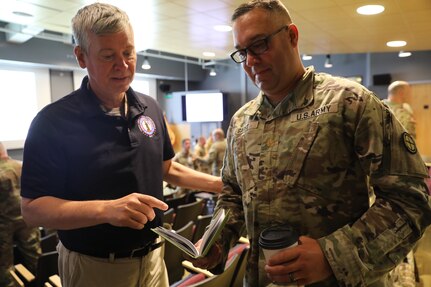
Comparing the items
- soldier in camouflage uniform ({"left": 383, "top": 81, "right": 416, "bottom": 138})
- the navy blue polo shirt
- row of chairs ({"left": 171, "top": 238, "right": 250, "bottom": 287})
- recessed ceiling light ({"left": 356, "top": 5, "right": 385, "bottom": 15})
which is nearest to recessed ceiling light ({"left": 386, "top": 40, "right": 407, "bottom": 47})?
soldier in camouflage uniform ({"left": 383, "top": 81, "right": 416, "bottom": 138})

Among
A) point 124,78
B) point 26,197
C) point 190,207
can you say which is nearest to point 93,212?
point 26,197

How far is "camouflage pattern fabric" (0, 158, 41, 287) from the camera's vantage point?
3212 millimetres

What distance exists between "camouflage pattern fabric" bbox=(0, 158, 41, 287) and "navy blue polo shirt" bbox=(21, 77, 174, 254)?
7.81ft

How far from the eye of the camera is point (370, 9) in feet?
11.0

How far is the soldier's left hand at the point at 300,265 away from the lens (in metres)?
0.85

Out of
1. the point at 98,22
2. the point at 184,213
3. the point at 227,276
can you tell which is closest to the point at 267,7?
the point at 98,22

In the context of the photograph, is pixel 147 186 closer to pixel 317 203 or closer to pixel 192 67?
pixel 317 203

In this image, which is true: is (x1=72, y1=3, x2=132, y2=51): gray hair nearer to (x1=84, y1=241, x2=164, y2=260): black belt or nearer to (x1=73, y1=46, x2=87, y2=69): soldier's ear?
(x1=73, y1=46, x2=87, y2=69): soldier's ear

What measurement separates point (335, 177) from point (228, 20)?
3382 mm

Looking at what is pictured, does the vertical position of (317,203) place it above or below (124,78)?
below

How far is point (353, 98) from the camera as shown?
980 millimetres

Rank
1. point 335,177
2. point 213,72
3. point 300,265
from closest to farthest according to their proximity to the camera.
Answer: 1. point 300,265
2. point 335,177
3. point 213,72

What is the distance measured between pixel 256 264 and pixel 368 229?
0.42 m

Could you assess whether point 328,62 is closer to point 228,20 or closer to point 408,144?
point 228,20
